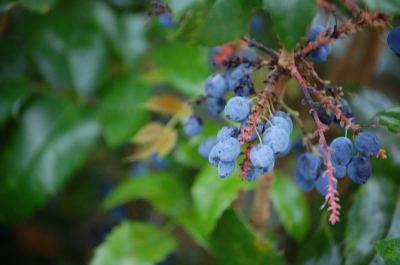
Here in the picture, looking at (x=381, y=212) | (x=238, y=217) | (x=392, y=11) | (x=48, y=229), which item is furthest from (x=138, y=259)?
(x=48, y=229)

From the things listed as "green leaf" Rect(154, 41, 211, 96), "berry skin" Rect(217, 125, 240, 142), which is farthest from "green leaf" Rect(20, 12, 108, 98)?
"berry skin" Rect(217, 125, 240, 142)

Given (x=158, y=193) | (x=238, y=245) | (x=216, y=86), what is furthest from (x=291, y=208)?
(x=216, y=86)

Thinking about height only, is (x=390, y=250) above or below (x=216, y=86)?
below

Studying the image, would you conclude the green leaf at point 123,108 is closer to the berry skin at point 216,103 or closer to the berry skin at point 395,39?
the berry skin at point 216,103

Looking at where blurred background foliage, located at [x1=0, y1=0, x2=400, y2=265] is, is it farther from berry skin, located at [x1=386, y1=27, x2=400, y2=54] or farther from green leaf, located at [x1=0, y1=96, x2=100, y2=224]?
berry skin, located at [x1=386, y1=27, x2=400, y2=54]

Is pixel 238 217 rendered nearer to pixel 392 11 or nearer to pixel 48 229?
pixel 392 11

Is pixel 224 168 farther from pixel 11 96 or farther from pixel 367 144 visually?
pixel 11 96

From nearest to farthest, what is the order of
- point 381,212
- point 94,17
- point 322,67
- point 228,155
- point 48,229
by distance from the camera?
point 228,155
point 381,212
point 94,17
point 322,67
point 48,229
